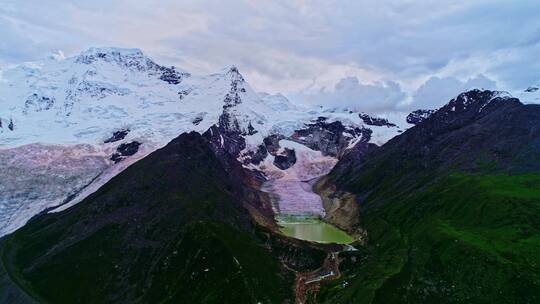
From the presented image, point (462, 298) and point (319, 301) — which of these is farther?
point (319, 301)

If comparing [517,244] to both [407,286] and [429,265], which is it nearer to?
[429,265]

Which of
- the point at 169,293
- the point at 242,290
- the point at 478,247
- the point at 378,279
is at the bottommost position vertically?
the point at 169,293

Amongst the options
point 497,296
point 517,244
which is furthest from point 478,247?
point 497,296

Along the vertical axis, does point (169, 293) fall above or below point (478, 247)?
below

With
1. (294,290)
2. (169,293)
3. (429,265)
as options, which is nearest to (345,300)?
(294,290)

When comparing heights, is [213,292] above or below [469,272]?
below

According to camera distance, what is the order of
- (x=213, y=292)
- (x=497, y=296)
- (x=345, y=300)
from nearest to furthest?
(x=497, y=296)
(x=345, y=300)
(x=213, y=292)

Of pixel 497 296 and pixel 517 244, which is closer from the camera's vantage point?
pixel 497 296

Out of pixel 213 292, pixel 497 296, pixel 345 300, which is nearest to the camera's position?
pixel 497 296

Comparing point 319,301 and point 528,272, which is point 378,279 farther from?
point 528,272
